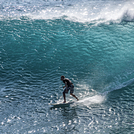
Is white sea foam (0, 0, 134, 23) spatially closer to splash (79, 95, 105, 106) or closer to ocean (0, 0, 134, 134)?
ocean (0, 0, 134, 134)

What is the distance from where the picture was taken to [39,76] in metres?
20.3

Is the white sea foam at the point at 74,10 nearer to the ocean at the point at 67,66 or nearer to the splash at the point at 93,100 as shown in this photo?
the ocean at the point at 67,66

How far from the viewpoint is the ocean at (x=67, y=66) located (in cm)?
1473

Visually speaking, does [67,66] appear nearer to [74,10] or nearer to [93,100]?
[93,100]

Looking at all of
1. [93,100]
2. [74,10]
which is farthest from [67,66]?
[74,10]

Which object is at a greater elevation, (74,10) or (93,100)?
(74,10)

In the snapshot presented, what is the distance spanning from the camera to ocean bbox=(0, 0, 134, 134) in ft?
48.3

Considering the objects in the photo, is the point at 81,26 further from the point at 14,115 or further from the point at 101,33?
the point at 14,115

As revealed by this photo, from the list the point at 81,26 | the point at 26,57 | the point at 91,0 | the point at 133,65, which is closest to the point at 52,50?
the point at 26,57

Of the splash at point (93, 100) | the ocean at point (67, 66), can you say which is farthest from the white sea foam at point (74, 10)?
the splash at point (93, 100)

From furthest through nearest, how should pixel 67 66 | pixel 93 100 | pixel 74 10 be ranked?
pixel 74 10, pixel 67 66, pixel 93 100

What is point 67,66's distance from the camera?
21766 mm

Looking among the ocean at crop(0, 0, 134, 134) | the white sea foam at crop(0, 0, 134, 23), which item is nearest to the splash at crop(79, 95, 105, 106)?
the ocean at crop(0, 0, 134, 134)

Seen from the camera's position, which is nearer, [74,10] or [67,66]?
[67,66]
